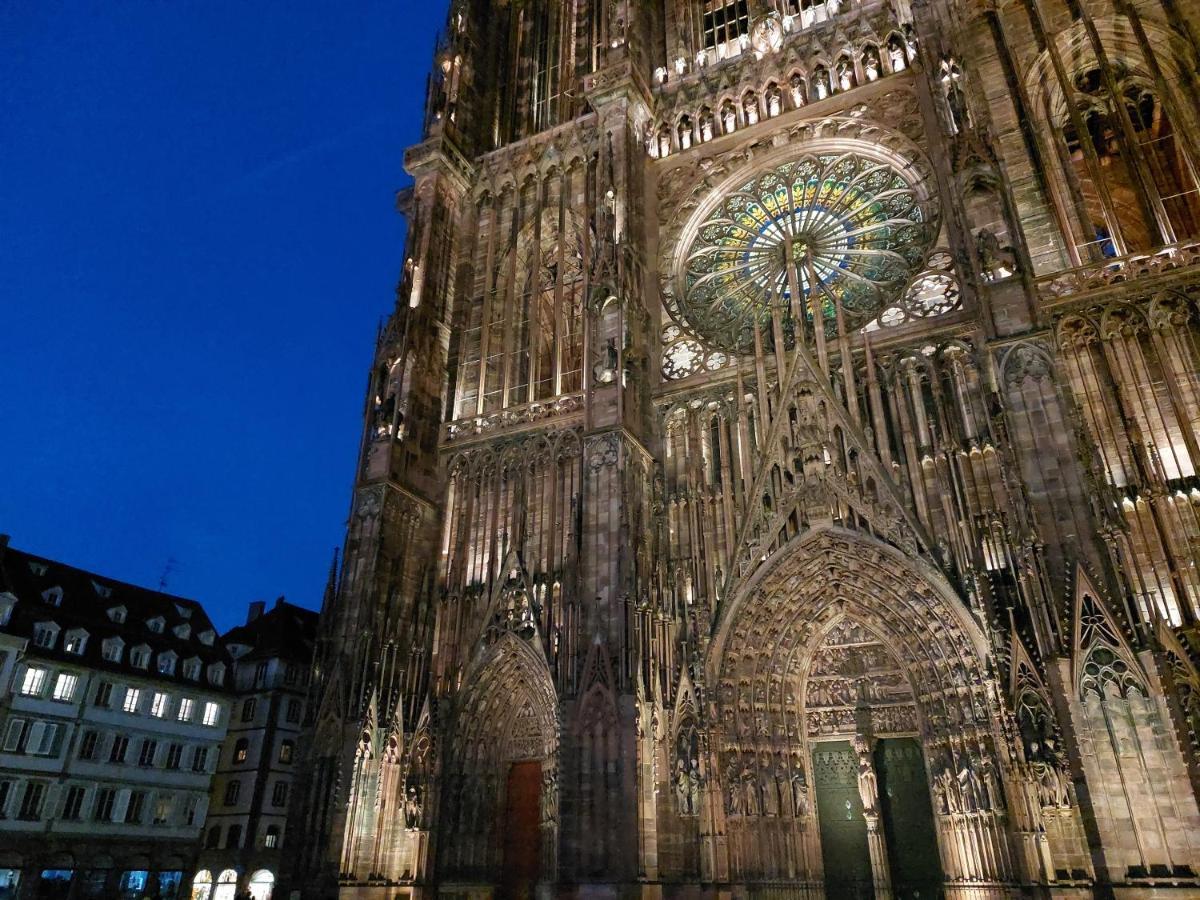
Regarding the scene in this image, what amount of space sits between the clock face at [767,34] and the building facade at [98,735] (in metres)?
29.9

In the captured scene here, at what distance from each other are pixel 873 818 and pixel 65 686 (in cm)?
2785

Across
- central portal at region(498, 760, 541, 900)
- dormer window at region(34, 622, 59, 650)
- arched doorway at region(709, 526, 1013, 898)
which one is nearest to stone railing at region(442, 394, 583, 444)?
arched doorway at region(709, 526, 1013, 898)

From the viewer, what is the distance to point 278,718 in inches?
1405

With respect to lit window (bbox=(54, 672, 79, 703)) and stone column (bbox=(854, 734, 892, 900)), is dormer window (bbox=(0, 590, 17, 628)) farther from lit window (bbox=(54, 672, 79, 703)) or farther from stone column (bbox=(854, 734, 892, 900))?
stone column (bbox=(854, 734, 892, 900))

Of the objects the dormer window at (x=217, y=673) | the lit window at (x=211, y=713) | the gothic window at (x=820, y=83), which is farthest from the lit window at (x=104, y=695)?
the gothic window at (x=820, y=83)

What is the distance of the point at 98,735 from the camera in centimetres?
3045

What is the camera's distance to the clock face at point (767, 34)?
2494cm

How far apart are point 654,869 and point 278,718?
25.1 m

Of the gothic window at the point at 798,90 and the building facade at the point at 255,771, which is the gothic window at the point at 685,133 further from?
the building facade at the point at 255,771

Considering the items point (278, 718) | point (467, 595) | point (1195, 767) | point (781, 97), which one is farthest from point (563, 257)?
point (278, 718)

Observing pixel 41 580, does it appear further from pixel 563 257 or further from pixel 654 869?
pixel 654 869

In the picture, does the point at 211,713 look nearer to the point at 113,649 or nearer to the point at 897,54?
the point at 113,649

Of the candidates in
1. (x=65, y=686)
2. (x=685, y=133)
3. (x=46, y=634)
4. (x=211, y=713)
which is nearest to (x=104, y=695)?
(x=65, y=686)

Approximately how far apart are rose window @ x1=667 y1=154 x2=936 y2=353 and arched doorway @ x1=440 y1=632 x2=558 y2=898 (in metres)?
9.61
